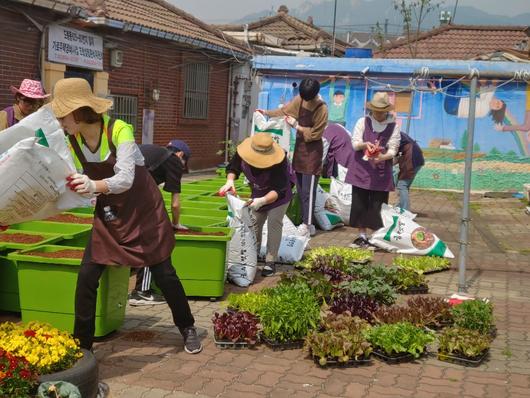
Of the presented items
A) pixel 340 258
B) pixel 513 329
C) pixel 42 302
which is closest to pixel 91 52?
pixel 340 258

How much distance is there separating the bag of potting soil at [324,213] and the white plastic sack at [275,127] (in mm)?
981

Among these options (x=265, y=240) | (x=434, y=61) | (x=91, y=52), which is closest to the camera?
(x=265, y=240)

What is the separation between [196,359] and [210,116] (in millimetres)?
14967

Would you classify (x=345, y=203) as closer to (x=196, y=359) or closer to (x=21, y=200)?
(x=196, y=359)

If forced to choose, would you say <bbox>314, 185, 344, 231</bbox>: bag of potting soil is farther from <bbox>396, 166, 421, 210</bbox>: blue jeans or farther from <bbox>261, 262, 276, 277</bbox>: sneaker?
<bbox>261, 262, 276, 277</bbox>: sneaker

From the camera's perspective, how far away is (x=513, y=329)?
19.6ft

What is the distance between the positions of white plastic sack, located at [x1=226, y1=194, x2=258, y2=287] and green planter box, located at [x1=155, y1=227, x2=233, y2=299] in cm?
61

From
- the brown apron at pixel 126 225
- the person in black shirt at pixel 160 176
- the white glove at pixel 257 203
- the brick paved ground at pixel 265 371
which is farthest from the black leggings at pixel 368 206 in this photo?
the brown apron at pixel 126 225

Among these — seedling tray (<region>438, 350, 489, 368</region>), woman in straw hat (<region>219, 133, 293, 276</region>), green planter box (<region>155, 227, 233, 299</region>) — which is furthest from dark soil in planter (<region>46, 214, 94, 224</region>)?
seedling tray (<region>438, 350, 489, 368</region>)

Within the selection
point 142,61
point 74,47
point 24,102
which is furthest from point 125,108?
point 24,102

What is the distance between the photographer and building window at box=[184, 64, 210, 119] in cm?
1803

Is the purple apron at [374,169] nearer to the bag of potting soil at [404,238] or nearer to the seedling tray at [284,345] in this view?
the bag of potting soil at [404,238]

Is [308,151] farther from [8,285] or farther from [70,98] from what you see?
[70,98]

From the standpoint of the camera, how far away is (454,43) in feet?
91.6
